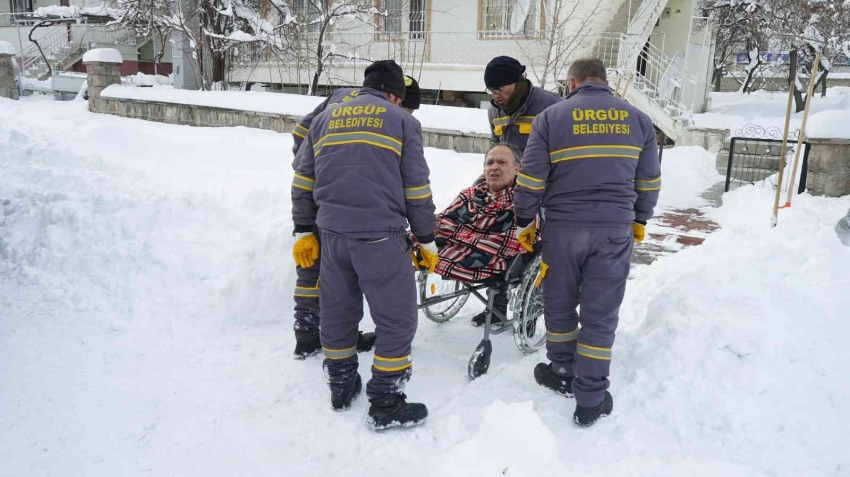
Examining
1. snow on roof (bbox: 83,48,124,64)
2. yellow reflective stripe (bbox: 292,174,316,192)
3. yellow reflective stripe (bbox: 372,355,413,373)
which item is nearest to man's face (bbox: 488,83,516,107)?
yellow reflective stripe (bbox: 292,174,316,192)

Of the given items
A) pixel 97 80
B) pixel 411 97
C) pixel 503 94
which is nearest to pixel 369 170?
pixel 411 97

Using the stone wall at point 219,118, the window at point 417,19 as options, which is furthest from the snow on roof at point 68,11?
the window at point 417,19

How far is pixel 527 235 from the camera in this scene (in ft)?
11.7

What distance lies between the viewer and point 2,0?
26.5 m

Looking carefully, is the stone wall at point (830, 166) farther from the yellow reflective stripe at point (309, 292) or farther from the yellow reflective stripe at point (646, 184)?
the yellow reflective stripe at point (309, 292)

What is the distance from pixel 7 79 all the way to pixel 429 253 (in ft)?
60.9

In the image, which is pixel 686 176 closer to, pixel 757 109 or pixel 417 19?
pixel 417 19

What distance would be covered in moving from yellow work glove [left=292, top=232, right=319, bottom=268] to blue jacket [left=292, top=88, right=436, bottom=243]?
253 millimetres

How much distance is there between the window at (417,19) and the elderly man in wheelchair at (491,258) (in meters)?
12.8

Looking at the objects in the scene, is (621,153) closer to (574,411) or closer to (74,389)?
(574,411)

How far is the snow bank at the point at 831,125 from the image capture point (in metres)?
7.83

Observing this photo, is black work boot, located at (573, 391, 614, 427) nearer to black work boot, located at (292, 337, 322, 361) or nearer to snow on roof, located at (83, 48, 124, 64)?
black work boot, located at (292, 337, 322, 361)

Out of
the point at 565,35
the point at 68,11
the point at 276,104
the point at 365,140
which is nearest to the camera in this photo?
the point at 365,140

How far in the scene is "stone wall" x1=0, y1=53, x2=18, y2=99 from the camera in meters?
17.0
